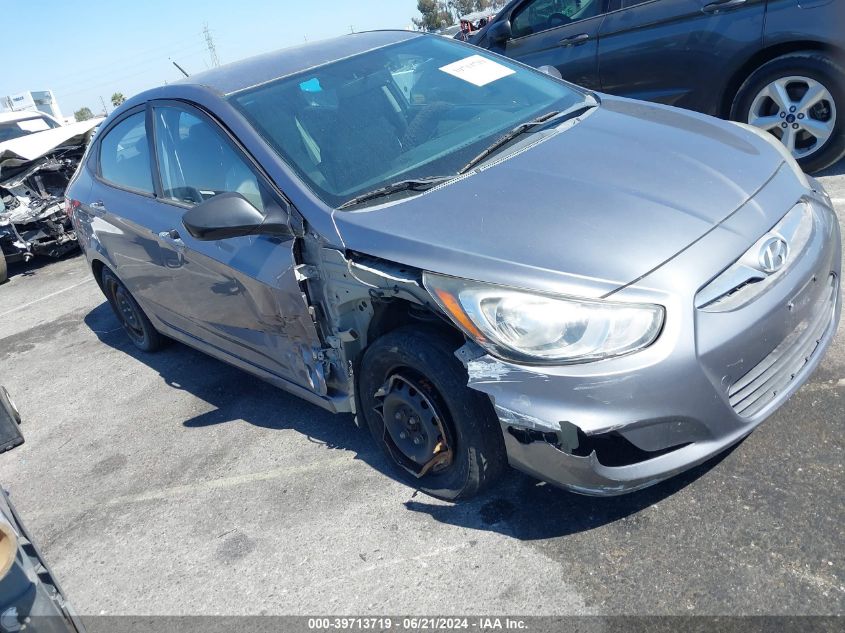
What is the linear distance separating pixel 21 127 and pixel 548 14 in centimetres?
799

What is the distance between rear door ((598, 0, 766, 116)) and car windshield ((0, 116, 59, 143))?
8.28 metres

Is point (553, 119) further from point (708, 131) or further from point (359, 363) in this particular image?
point (359, 363)

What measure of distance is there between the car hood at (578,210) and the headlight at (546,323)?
0.05 m

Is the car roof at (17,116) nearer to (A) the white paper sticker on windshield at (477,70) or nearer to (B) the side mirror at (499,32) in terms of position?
(B) the side mirror at (499,32)

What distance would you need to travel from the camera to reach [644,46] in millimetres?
5527

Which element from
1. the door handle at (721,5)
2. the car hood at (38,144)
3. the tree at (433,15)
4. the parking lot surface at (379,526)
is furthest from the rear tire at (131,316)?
the tree at (433,15)

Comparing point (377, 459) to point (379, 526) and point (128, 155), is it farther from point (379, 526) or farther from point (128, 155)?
point (128, 155)

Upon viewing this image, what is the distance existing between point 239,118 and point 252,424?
1574 millimetres

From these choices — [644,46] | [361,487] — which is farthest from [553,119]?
[644,46]

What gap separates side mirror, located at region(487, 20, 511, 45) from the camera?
19.9 ft

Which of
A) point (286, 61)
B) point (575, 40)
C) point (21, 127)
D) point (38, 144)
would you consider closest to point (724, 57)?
point (575, 40)

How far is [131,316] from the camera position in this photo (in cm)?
507

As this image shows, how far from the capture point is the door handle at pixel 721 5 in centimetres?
499

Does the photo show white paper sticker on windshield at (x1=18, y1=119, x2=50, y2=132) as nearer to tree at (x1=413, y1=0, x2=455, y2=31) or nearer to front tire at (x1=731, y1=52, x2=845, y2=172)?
front tire at (x1=731, y1=52, x2=845, y2=172)
